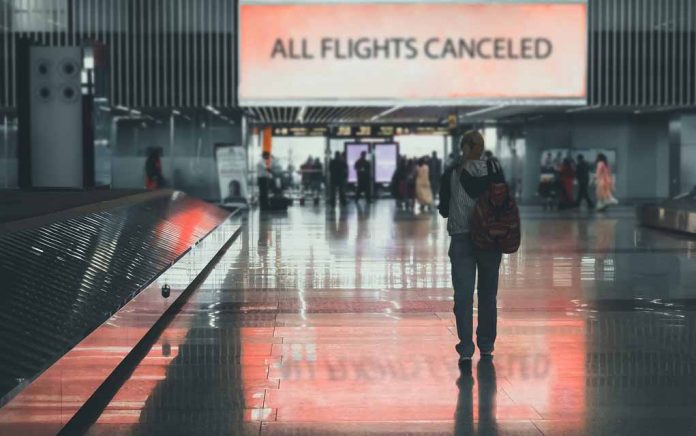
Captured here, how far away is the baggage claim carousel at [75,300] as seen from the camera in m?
4.60

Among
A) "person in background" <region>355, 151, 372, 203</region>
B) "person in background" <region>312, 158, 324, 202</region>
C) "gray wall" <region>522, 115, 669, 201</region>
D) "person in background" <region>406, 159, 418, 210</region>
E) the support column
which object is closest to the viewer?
"person in background" <region>406, 159, 418, 210</region>

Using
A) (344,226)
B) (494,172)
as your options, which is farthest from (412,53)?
(494,172)

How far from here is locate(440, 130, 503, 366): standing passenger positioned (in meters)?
7.40

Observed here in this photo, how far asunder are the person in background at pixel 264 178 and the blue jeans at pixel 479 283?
23.7m

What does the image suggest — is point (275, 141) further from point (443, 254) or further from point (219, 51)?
point (443, 254)

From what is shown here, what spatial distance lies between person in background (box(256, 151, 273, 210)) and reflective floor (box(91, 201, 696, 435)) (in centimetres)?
1667

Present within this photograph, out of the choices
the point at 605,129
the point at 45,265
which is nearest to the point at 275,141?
the point at 605,129

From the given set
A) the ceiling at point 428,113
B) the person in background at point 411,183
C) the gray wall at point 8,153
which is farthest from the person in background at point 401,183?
the gray wall at point 8,153

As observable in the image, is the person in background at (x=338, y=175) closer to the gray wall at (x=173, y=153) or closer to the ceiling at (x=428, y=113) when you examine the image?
the ceiling at (x=428, y=113)

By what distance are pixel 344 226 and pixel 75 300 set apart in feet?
56.9

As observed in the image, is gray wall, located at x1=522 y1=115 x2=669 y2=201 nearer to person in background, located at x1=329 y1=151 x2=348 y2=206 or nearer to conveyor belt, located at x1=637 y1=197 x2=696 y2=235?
person in background, located at x1=329 y1=151 x2=348 y2=206

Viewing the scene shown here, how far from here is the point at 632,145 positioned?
134ft

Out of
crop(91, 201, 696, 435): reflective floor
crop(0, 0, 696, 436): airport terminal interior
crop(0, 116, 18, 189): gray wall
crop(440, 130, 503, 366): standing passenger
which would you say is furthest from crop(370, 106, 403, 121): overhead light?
crop(440, 130, 503, 366): standing passenger

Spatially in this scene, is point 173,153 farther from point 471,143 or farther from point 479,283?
point 479,283
